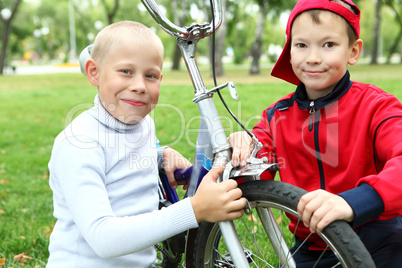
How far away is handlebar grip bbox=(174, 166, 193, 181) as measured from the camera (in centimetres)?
208

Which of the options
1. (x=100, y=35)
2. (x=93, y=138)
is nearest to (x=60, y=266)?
(x=93, y=138)

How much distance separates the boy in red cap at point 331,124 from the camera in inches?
64.2

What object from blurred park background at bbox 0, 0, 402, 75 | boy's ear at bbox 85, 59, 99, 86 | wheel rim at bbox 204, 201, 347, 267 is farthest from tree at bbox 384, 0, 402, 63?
boy's ear at bbox 85, 59, 99, 86

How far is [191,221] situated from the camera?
143 centimetres

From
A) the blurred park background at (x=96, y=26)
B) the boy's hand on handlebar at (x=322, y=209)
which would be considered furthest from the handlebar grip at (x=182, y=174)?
the blurred park background at (x=96, y=26)

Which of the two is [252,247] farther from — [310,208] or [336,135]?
[310,208]

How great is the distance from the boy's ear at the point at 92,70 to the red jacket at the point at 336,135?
0.75 m

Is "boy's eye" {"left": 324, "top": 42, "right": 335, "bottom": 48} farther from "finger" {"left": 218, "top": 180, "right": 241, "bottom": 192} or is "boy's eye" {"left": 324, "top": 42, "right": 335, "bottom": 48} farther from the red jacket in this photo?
"finger" {"left": 218, "top": 180, "right": 241, "bottom": 192}

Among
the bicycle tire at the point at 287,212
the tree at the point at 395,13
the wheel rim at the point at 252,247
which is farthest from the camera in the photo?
the tree at the point at 395,13

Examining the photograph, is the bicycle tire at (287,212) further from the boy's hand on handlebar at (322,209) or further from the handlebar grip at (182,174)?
the handlebar grip at (182,174)

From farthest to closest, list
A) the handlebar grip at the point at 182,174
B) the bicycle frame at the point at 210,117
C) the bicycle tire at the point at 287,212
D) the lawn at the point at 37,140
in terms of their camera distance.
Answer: the lawn at the point at 37,140 → the handlebar grip at the point at 182,174 → the bicycle frame at the point at 210,117 → the bicycle tire at the point at 287,212

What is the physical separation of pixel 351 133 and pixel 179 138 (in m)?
3.84

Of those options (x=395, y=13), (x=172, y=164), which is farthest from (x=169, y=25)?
(x=395, y=13)

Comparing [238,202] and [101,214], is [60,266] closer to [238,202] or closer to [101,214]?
[101,214]
